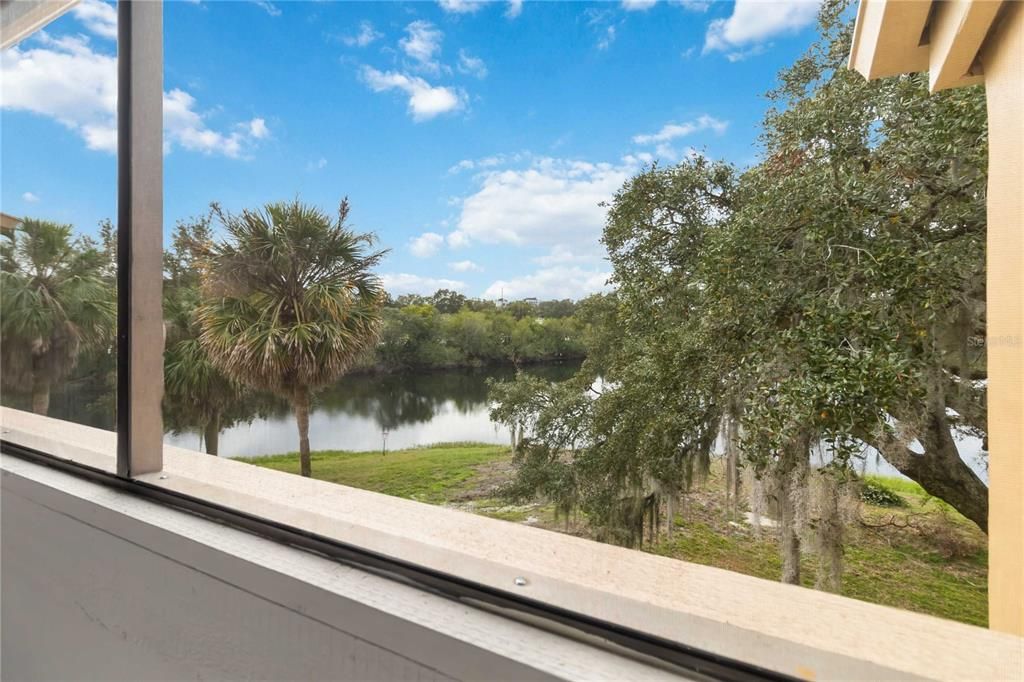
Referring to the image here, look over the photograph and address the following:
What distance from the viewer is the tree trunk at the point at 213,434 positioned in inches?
48.4

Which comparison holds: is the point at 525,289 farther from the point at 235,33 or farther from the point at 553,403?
the point at 235,33

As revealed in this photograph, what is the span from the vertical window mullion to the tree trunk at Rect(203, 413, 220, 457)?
424 mm

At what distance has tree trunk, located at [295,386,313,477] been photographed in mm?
1123

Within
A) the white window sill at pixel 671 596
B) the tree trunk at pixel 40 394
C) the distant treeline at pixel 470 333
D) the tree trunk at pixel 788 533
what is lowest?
the tree trunk at pixel 788 533

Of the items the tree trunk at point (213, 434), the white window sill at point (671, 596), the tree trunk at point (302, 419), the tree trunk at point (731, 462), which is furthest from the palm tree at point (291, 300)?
the tree trunk at point (731, 462)

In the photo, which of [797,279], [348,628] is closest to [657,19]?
[797,279]

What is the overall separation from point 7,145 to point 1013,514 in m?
2.37

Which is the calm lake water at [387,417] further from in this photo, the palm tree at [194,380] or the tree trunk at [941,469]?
the tree trunk at [941,469]

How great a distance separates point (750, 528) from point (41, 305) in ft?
6.55

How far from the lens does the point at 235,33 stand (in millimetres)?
1262

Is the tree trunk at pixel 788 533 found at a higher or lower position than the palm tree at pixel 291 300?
lower

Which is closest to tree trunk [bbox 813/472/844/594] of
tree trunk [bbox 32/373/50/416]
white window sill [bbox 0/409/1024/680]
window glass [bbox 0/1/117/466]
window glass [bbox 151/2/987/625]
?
window glass [bbox 151/2/987/625]

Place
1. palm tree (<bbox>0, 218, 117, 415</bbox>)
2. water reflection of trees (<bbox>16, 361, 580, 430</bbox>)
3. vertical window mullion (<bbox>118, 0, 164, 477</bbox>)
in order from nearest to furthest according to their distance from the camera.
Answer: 1. vertical window mullion (<bbox>118, 0, 164, 477</bbox>)
2. water reflection of trees (<bbox>16, 361, 580, 430</bbox>)
3. palm tree (<bbox>0, 218, 117, 415</bbox>)

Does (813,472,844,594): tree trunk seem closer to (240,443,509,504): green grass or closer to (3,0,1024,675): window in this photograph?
(3,0,1024,675): window
